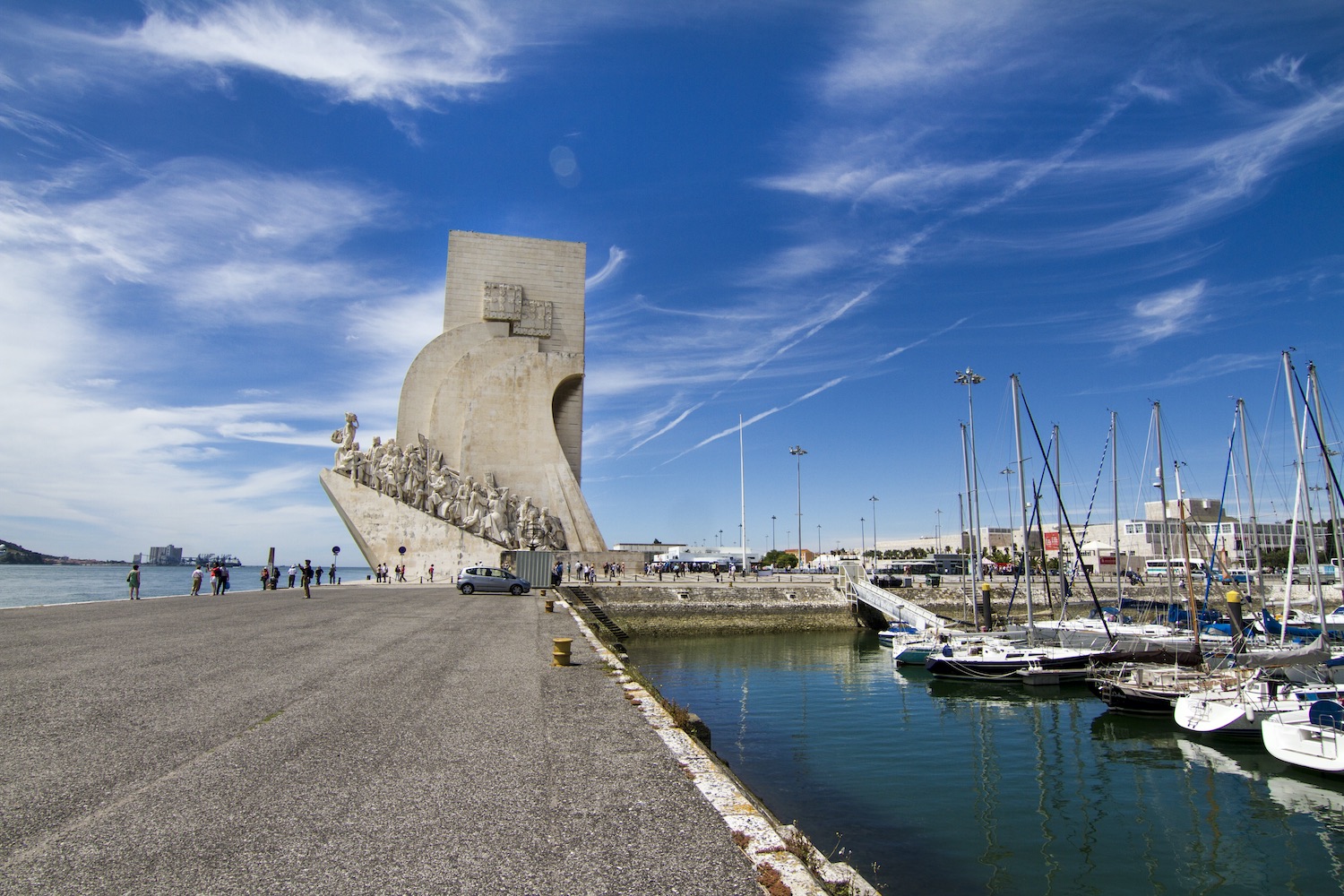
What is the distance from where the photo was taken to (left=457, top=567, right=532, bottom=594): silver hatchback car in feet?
84.0

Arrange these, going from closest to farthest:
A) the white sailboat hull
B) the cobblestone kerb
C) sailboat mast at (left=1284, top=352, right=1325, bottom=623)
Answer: the cobblestone kerb < the white sailboat hull < sailboat mast at (left=1284, top=352, right=1325, bottom=623)

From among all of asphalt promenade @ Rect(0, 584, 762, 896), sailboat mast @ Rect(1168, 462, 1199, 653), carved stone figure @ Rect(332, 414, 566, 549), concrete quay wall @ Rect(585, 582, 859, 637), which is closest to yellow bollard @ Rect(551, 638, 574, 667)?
asphalt promenade @ Rect(0, 584, 762, 896)

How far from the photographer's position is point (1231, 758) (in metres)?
11.4

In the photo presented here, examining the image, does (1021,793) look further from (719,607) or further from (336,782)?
(719,607)

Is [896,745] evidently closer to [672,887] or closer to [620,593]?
[672,887]

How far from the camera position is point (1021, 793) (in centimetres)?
979

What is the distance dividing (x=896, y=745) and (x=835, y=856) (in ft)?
19.0

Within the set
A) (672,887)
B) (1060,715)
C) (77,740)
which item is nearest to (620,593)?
(1060,715)

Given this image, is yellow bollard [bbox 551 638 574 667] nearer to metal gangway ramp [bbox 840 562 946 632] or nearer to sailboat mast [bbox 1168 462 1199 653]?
sailboat mast [bbox 1168 462 1199 653]

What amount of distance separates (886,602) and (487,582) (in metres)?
15.1

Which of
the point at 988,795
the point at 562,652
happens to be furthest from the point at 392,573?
the point at 988,795

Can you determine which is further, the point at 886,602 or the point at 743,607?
the point at 743,607

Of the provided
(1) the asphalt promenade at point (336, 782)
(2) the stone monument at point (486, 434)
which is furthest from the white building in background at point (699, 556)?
(1) the asphalt promenade at point (336, 782)

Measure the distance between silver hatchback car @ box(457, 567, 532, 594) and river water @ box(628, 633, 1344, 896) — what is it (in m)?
9.95
